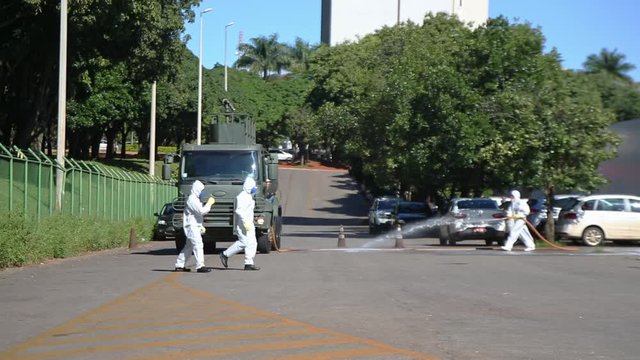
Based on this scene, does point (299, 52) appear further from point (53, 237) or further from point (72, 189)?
point (53, 237)

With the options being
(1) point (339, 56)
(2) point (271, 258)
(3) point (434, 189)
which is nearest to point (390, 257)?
(2) point (271, 258)

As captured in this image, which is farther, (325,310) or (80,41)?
(80,41)

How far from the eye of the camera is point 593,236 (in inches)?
1175

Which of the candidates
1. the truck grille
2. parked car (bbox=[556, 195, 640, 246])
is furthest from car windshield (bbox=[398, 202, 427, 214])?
the truck grille

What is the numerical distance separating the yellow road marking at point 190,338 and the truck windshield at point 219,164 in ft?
39.5

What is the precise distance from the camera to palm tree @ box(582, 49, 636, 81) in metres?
86.9

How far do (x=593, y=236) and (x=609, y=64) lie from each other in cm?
6239

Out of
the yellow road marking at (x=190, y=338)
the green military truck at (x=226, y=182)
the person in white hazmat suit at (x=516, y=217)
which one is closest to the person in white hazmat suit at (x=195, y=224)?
the green military truck at (x=226, y=182)

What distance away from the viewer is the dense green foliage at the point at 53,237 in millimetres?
18953

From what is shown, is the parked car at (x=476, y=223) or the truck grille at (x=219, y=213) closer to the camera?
the truck grille at (x=219, y=213)

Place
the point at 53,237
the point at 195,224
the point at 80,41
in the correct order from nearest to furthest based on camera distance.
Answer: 1. the point at 195,224
2. the point at 53,237
3. the point at 80,41

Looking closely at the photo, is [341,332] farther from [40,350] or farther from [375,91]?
[375,91]

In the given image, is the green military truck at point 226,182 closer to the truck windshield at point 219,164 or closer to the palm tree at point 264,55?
the truck windshield at point 219,164

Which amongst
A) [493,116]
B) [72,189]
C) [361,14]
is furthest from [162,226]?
[361,14]
